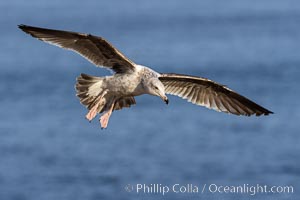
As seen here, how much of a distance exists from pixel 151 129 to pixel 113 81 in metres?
16.1

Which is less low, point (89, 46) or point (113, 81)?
point (89, 46)

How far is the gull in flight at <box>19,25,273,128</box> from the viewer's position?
10.5m

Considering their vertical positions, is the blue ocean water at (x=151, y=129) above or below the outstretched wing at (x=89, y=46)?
above

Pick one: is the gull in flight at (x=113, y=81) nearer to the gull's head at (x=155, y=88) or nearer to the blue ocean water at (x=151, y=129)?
the gull's head at (x=155, y=88)

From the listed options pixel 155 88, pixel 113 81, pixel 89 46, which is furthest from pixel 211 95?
pixel 89 46

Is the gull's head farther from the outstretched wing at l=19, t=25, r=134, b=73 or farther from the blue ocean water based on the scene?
the blue ocean water

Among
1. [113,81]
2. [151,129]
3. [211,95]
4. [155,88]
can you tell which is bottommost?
[155,88]

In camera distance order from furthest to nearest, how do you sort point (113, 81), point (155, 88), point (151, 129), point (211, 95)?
point (151, 129)
point (211, 95)
point (113, 81)
point (155, 88)

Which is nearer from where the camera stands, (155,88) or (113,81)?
(155,88)

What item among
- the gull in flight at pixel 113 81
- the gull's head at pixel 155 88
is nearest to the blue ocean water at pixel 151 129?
the gull in flight at pixel 113 81

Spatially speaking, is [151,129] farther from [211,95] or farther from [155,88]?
[155,88]

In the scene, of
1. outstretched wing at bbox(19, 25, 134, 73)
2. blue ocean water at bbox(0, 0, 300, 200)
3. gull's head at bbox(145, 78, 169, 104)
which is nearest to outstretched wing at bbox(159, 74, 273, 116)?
gull's head at bbox(145, 78, 169, 104)

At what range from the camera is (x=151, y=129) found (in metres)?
26.8

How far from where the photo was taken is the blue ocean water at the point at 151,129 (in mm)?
22047
